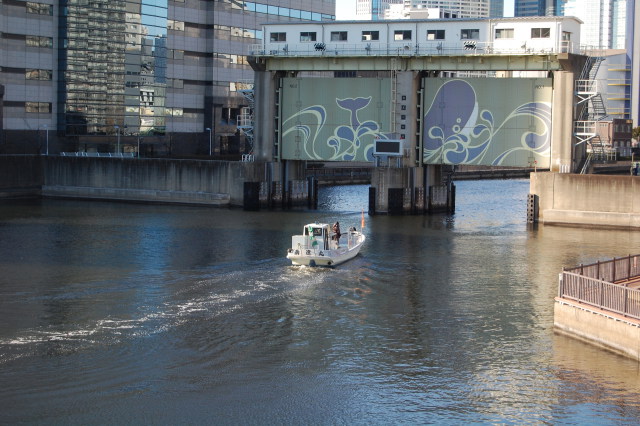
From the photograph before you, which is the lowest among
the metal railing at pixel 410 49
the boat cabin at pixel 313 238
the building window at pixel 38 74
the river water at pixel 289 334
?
the river water at pixel 289 334

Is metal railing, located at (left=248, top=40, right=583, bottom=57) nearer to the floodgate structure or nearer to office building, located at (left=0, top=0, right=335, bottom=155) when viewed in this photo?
the floodgate structure

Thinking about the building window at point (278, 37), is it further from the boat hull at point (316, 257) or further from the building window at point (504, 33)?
the boat hull at point (316, 257)

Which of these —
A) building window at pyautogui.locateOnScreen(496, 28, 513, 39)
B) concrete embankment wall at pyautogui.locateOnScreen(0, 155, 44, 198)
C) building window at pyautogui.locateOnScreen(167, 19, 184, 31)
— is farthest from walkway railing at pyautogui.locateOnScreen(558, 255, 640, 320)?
building window at pyautogui.locateOnScreen(167, 19, 184, 31)

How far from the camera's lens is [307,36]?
97438 millimetres

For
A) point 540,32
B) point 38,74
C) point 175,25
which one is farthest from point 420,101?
point 38,74

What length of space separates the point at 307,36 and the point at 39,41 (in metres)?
38.6

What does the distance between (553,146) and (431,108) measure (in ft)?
40.0

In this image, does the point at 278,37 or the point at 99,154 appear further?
the point at 99,154

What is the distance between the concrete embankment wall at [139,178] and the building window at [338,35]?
14.4 m

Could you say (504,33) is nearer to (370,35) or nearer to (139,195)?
(370,35)

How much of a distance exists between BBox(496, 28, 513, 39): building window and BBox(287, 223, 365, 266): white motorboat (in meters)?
33.5

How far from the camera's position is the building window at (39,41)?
11862 cm

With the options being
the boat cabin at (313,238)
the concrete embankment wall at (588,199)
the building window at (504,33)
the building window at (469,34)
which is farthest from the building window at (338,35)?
the boat cabin at (313,238)

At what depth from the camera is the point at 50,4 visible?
119562 millimetres
